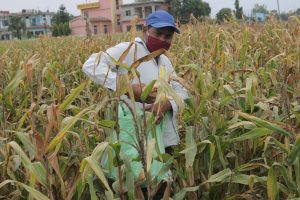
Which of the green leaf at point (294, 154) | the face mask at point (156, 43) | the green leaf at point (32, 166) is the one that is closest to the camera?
the green leaf at point (32, 166)

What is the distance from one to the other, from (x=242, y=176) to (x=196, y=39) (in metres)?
2.42

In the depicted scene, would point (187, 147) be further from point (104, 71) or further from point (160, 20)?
point (160, 20)

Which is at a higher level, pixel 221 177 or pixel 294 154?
pixel 294 154

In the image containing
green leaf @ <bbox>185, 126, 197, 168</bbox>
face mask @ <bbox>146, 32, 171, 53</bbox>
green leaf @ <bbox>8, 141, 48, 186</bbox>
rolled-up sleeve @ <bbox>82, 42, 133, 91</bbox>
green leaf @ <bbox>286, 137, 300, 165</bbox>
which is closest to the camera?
green leaf @ <bbox>8, 141, 48, 186</bbox>

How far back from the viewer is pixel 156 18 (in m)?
1.78

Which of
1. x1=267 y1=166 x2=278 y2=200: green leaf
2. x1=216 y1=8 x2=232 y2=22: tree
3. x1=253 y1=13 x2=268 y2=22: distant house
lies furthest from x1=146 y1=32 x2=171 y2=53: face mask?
x1=253 y1=13 x2=268 y2=22: distant house

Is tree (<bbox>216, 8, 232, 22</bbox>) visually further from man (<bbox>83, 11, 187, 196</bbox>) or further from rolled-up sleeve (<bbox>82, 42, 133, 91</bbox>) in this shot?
rolled-up sleeve (<bbox>82, 42, 133, 91</bbox>)

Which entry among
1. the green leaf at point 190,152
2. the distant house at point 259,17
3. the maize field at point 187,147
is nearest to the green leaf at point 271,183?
the maize field at point 187,147

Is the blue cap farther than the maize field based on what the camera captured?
Yes

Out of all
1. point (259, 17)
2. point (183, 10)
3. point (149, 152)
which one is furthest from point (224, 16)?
point (183, 10)

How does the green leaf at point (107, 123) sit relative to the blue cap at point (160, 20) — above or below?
below

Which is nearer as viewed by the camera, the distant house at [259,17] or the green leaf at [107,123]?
the green leaf at [107,123]

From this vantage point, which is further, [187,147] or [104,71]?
[104,71]

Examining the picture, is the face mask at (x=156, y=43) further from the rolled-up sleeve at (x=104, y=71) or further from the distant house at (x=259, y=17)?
the distant house at (x=259, y=17)
